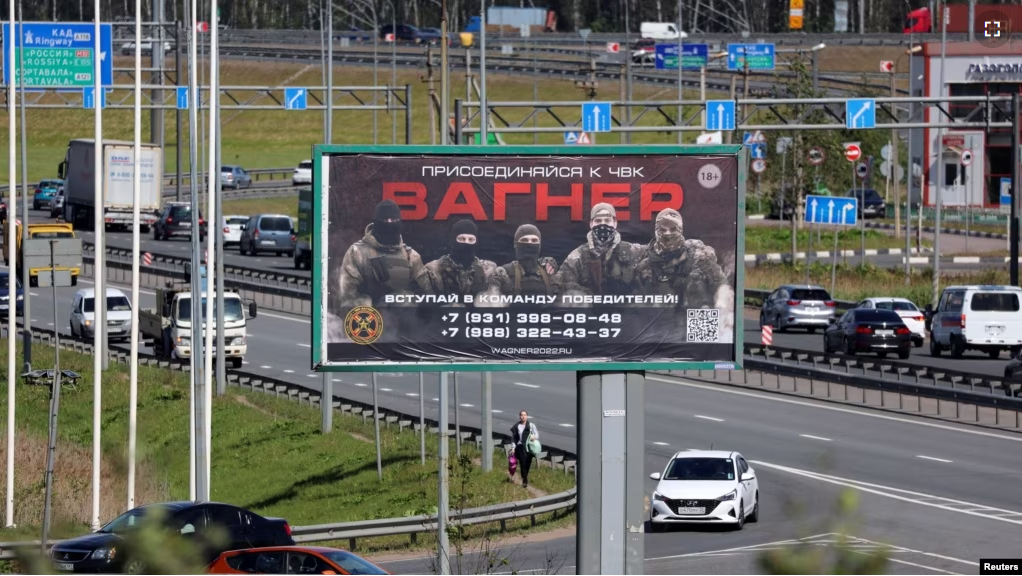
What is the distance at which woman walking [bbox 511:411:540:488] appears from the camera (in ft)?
92.1

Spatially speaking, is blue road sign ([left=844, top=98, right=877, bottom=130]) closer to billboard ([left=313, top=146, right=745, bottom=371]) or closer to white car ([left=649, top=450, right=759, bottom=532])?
white car ([left=649, top=450, right=759, bottom=532])

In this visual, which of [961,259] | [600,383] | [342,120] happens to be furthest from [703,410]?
[342,120]

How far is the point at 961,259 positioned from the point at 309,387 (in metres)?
32.2

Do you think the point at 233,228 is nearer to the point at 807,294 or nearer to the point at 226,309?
the point at 226,309

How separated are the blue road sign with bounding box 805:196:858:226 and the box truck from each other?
25.0 meters

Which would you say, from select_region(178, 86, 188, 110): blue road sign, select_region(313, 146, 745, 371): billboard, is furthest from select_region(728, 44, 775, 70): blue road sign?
select_region(313, 146, 745, 371): billboard

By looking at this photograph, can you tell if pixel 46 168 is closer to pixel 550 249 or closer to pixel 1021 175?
pixel 1021 175

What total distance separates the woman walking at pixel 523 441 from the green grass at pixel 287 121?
237 ft

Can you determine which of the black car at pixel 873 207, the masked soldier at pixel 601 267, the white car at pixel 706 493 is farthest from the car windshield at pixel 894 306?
the black car at pixel 873 207

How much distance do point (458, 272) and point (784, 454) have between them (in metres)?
16.3

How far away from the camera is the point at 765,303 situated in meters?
49.3

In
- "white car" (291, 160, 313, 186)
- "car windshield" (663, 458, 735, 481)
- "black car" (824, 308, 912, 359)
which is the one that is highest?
"white car" (291, 160, 313, 186)

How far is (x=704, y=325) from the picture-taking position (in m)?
15.5

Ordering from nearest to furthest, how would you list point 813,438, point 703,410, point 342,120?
point 813,438 < point 703,410 < point 342,120
